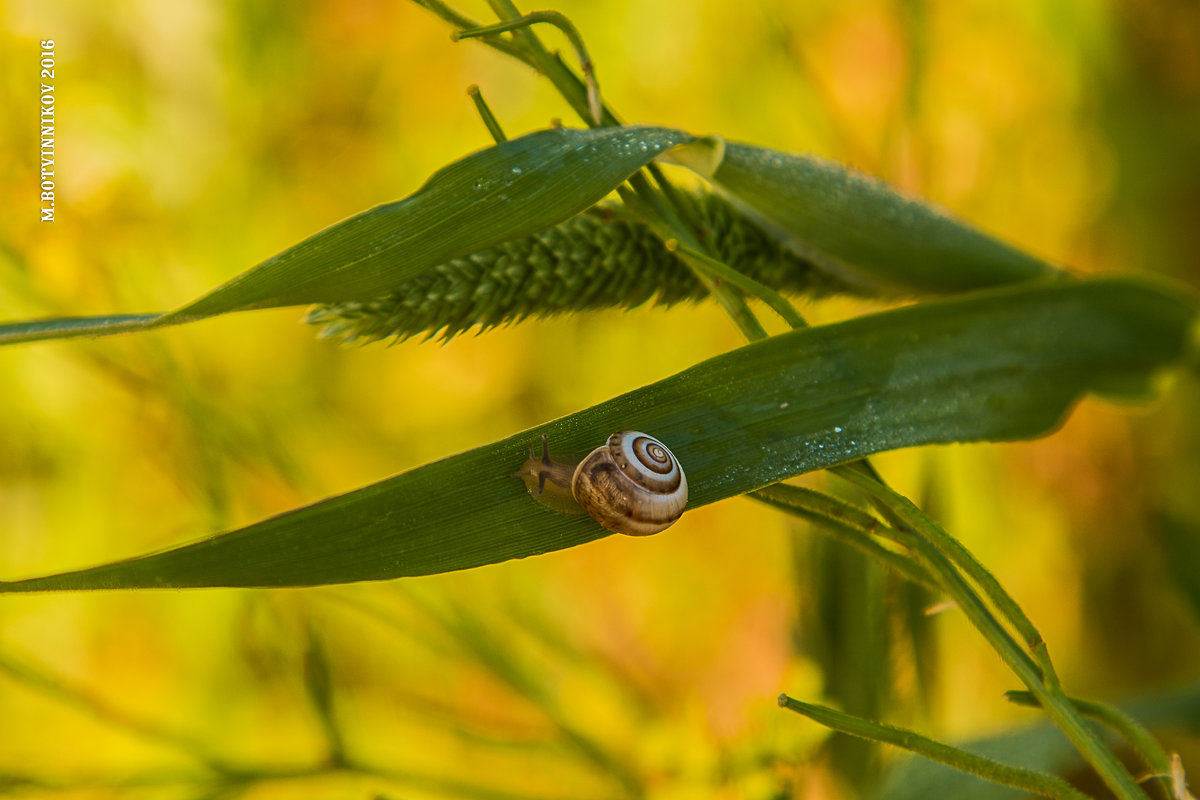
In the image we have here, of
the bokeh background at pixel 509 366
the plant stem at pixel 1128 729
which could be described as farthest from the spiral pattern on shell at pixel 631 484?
the bokeh background at pixel 509 366

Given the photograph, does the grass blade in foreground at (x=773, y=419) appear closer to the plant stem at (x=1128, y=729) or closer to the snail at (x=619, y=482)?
the snail at (x=619, y=482)

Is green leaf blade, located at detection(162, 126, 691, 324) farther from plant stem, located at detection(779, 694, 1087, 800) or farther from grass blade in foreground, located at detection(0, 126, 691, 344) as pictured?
plant stem, located at detection(779, 694, 1087, 800)

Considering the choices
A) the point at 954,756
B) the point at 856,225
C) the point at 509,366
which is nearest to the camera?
the point at 954,756

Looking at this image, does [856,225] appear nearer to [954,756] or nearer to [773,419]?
[773,419]

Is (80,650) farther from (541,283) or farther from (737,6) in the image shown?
(737,6)

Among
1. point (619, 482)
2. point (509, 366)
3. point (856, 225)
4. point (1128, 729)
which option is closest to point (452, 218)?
point (619, 482)

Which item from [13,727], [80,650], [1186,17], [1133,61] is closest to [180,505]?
[80,650]

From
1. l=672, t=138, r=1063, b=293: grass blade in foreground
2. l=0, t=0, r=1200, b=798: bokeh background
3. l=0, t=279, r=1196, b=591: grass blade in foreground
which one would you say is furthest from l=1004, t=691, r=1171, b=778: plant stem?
l=0, t=0, r=1200, b=798: bokeh background

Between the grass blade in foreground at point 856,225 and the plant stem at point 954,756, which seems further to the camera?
the grass blade in foreground at point 856,225
